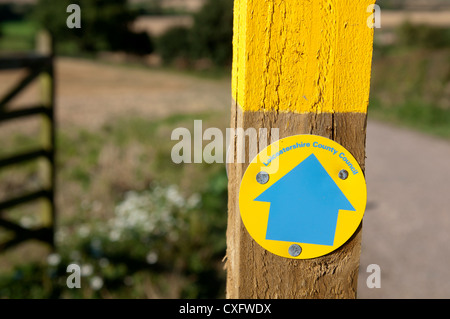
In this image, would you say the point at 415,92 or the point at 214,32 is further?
the point at 214,32

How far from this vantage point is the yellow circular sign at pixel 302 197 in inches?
50.2

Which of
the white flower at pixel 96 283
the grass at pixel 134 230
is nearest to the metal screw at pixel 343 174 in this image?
the grass at pixel 134 230

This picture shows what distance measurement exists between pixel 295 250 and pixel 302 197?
14 cm

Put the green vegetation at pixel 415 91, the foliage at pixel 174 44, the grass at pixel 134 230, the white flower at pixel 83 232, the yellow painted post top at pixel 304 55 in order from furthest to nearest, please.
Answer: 1. the foliage at pixel 174 44
2. the green vegetation at pixel 415 91
3. the white flower at pixel 83 232
4. the grass at pixel 134 230
5. the yellow painted post top at pixel 304 55

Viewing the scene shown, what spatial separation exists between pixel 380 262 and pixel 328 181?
3.60 m

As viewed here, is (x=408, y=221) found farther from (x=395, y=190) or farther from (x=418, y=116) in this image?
(x=418, y=116)

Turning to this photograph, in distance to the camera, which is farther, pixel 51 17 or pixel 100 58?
pixel 51 17

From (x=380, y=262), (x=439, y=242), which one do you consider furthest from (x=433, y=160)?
(x=380, y=262)

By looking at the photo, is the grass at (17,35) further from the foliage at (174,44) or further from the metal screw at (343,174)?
the metal screw at (343,174)

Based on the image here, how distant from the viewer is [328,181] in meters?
1.29

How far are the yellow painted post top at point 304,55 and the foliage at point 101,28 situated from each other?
24638 millimetres

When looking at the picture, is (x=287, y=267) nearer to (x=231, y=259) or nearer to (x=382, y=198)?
(x=231, y=259)

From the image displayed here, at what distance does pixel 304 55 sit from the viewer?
1217mm

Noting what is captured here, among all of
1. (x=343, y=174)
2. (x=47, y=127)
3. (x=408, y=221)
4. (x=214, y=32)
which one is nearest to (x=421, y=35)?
(x=214, y=32)
